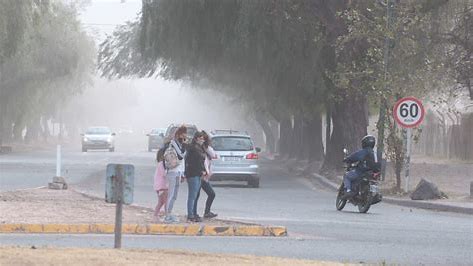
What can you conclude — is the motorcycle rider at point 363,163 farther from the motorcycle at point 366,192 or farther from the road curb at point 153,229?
the road curb at point 153,229

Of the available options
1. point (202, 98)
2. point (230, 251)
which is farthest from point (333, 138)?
point (202, 98)

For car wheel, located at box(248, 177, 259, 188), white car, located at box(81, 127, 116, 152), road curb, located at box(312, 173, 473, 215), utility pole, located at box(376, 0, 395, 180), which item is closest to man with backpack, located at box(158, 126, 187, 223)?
road curb, located at box(312, 173, 473, 215)

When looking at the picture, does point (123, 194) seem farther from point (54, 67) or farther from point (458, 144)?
point (54, 67)

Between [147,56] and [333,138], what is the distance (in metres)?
7.58

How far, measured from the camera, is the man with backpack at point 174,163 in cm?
1773

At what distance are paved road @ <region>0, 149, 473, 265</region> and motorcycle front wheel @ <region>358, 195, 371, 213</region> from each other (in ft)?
0.60

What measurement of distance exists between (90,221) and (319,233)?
395 cm

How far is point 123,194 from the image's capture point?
38.6 ft

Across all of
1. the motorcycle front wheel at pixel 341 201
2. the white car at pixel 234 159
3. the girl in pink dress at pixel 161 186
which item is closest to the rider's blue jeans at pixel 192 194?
the girl in pink dress at pixel 161 186

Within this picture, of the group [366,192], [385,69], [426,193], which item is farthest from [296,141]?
[366,192]

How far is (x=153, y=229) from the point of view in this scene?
1639 cm

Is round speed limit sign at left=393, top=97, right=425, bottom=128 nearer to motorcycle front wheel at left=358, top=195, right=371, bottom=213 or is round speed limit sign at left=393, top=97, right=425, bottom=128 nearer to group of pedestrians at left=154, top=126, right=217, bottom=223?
motorcycle front wheel at left=358, top=195, right=371, bottom=213

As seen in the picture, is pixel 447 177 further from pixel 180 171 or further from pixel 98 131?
pixel 98 131

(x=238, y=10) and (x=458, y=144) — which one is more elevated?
(x=238, y=10)
